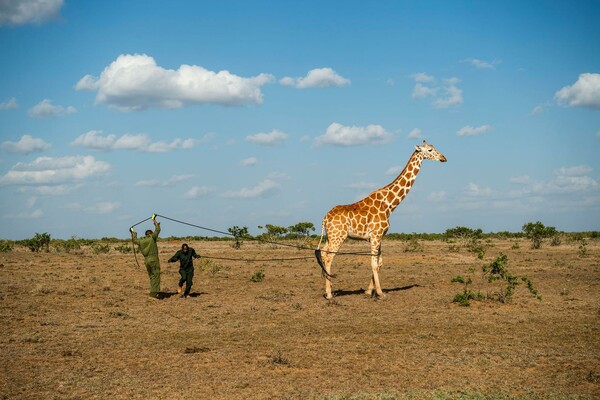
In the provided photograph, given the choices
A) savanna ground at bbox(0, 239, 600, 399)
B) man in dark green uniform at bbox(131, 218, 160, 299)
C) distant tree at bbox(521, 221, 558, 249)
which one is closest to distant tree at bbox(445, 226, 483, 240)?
distant tree at bbox(521, 221, 558, 249)

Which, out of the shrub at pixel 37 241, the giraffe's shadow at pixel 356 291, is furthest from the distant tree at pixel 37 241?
the giraffe's shadow at pixel 356 291

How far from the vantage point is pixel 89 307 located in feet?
56.6

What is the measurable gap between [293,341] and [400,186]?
7.92m

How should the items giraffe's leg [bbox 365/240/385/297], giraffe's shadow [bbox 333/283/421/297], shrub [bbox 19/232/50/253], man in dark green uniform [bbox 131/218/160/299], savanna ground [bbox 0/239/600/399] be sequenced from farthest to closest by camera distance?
shrub [bbox 19/232/50/253], giraffe's shadow [bbox 333/283/421/297], giraffe's leg [bbox 365/240/385/297], man in dark green uniform [bbox 131/218/160/299], savanna ground [bbox 0/239/600/399]

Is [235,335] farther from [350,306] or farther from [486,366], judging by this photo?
[486,366]

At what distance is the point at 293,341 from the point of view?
12711 millimetres

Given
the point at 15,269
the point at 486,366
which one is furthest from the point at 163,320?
the point at 15,269

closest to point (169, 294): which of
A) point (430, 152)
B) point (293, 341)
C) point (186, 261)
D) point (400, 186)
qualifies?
point (186, 261)

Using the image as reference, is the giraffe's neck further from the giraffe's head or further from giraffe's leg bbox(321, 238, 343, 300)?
giraffe's leg bbox(321, 238, 343, 300)

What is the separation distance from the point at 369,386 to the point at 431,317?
20.7ft

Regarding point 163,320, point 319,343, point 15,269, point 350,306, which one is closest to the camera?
→ point 319,343

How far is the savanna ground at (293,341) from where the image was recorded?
948cm

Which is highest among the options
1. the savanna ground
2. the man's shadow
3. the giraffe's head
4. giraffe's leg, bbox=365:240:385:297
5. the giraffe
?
the giraffe's head

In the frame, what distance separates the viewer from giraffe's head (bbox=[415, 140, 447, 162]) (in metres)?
18.7
